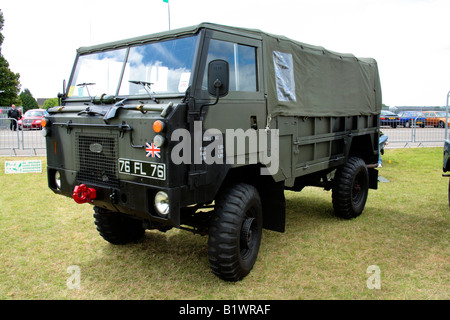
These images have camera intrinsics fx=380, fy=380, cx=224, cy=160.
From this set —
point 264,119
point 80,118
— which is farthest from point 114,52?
point 264,119

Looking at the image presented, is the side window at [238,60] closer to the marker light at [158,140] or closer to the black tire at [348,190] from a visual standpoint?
the marker light at [158,140]

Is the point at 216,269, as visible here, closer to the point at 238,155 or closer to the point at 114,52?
the point at 238,155

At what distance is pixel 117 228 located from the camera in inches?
203

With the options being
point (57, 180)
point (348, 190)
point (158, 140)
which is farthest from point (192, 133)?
point (348, 190)

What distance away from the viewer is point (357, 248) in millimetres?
5160

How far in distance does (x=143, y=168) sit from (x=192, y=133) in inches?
22.5

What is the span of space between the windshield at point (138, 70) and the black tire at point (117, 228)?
163 centimetres

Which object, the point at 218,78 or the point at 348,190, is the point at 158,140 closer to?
the point at 218,78

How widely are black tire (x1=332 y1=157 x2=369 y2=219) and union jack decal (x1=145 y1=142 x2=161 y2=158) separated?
3.81 metres

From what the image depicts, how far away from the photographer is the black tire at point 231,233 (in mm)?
3979

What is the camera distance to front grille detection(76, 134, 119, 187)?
3.86m

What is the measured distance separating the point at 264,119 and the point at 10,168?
8.04 meters

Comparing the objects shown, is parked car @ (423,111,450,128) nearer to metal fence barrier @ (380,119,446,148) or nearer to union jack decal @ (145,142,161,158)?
metal fence barrier @ (380,119,446,148)

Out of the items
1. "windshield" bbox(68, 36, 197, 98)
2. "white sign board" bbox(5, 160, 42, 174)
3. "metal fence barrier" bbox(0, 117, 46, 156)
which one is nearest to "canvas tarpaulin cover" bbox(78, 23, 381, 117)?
"windshield" bbox(68, 36, 197, 98)
